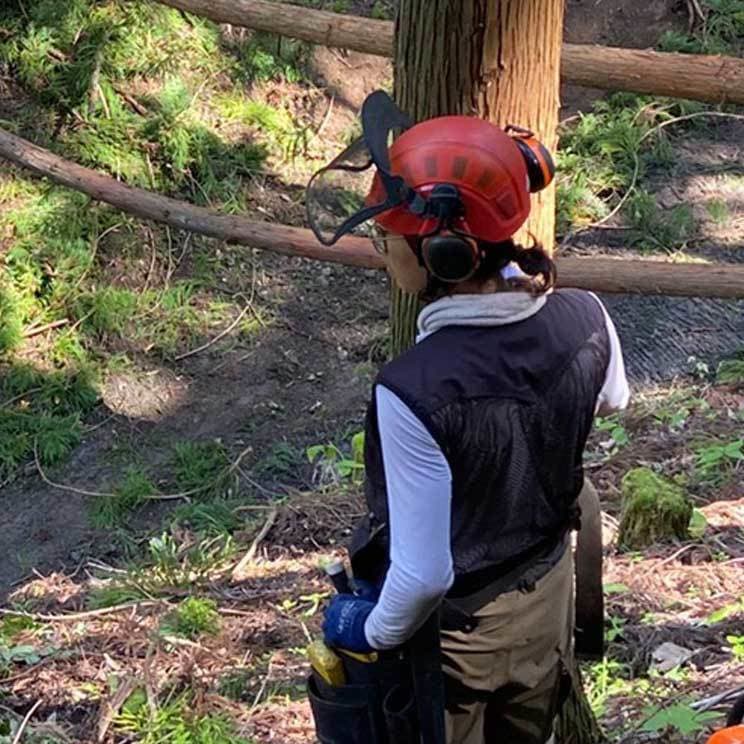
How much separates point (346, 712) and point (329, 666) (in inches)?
3.7

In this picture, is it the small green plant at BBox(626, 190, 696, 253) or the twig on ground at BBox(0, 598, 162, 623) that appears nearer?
the twig on ground at BBox(0, 598, 162, 623)

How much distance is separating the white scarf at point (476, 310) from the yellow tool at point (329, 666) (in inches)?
24.2

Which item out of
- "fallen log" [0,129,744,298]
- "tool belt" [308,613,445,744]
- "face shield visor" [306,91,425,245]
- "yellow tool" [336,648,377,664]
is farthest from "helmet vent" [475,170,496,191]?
"fallen log" [0,129,744,298]

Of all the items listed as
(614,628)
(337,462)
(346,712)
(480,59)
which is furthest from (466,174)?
(337,462)

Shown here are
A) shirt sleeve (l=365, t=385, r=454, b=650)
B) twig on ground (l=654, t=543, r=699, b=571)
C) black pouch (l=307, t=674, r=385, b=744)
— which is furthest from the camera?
twig on ground (l=654, t=543, r=699, b=571)

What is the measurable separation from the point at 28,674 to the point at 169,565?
883mm

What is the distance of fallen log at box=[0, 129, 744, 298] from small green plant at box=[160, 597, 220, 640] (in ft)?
4.13

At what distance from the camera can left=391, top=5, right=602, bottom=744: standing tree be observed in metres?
2.35

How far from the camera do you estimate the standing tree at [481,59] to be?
2346mm

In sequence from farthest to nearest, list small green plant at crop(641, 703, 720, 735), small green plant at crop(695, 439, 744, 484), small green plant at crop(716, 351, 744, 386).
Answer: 1. small green plant at crop(716, 351, 744, 386)
2. small green plant at crop(695, 439, 744, 484)
3. small green plant at crop(641, 703, 720, 735)

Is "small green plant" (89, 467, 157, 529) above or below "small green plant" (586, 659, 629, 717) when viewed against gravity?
below

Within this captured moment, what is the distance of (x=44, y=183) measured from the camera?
8117 millimetres

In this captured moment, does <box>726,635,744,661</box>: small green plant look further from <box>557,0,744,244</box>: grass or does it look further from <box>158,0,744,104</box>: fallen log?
<box>557,0,744,244</box>: grass

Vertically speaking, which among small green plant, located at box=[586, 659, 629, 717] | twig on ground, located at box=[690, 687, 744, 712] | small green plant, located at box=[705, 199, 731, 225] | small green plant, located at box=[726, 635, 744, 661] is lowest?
small green plant, located at box=[586, 659, 629, 717]
